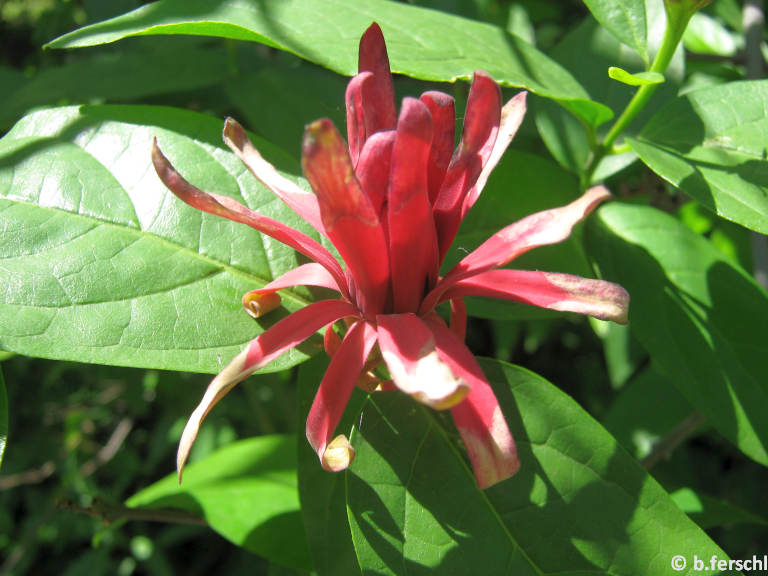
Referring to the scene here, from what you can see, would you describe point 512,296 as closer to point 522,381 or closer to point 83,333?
point 522,381

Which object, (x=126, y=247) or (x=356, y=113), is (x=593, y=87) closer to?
(x=356, y=113)

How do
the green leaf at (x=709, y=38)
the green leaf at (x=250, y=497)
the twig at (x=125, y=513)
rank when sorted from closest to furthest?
the twig at (x=125, y=513)
the green leaf at (x=250, y=497)
the green leaf at (x=709, y=38)

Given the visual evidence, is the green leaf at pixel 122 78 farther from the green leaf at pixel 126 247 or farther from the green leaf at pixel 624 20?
the green leaf at pixel 624 20

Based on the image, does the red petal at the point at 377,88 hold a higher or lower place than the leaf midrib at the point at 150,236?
higher

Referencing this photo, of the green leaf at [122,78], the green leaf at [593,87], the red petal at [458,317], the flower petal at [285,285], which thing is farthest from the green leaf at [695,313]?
the green leaf at [122,78]

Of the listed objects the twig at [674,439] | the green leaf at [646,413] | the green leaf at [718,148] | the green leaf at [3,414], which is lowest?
the green leaf at [646,413]

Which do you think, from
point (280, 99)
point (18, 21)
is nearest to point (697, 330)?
point (280, 99)
